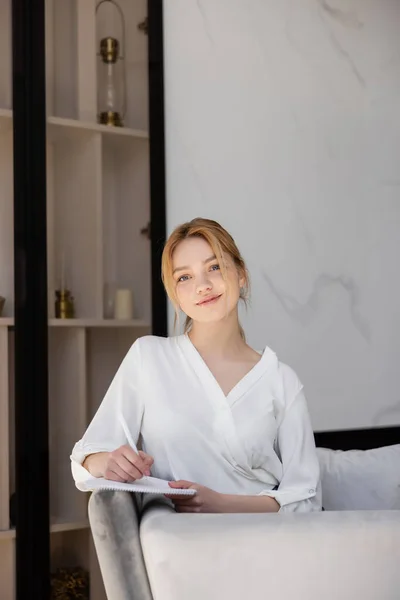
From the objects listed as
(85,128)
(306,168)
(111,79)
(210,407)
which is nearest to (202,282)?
(210,407)

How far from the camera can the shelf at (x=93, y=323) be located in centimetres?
216

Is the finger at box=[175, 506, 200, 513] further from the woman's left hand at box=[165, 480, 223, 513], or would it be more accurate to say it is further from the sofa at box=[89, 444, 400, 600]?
the sofa at box=[89, 444, 400, 600]

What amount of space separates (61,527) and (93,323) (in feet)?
1.80

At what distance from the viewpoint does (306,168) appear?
2.83m

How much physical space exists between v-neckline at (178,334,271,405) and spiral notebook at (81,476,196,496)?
26cm

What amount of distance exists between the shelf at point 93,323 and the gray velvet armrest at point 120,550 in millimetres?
966

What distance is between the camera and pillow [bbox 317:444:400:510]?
1936 millimetres

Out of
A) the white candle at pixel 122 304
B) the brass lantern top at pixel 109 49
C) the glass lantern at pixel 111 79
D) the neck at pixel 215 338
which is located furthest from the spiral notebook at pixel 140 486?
the brass lantern top at pixel 109 49

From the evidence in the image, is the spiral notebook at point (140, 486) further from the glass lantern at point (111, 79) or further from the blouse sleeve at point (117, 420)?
the glass lantern at point (111, 79)

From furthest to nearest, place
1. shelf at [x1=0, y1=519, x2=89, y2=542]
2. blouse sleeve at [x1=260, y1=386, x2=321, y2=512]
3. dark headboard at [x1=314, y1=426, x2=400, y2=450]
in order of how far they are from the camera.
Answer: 1. dark headboard at [x1=314, y1=426, x2=400, y2=450]
2. shelf at [x1=0, y1=519, x2=89, y2=542]
3. blouse sleeve at [x1=260, y1=386, x2=321, y2=512]

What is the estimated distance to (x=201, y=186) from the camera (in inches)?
101

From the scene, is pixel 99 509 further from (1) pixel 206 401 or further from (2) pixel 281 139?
(2) pixel 281 139

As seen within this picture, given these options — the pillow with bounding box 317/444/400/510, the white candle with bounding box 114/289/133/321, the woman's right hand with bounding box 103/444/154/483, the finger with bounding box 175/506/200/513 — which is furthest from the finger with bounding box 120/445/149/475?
the white candle with bounding box 114/289/133/321

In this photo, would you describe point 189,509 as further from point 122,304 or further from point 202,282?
point 122,304
